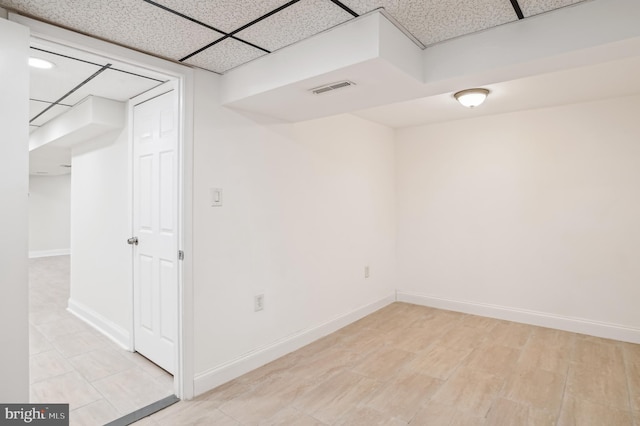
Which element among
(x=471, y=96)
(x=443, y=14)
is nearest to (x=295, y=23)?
(x=443, y=14)

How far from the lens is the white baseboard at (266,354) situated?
2.48 m

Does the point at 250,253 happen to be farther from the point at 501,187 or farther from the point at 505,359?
the point at 501,187

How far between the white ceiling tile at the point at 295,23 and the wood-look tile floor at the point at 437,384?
2232 mm

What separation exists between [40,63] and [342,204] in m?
2.69

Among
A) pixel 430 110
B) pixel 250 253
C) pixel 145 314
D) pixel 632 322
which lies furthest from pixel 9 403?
pixel 632 322

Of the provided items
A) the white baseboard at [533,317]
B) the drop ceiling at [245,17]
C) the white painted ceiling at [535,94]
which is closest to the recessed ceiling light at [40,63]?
the drop ceiling at [245,17]

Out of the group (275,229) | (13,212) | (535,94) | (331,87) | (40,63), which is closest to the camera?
(13,212)

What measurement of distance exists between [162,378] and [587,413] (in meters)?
2.87

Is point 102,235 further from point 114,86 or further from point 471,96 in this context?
point 471,96

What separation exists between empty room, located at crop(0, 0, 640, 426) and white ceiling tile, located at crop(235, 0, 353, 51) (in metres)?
0.02

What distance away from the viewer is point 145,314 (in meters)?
2.96

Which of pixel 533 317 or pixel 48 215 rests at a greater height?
pixel 48 215

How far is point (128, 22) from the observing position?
5.86ft

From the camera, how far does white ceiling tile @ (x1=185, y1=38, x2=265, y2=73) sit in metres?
2.10
